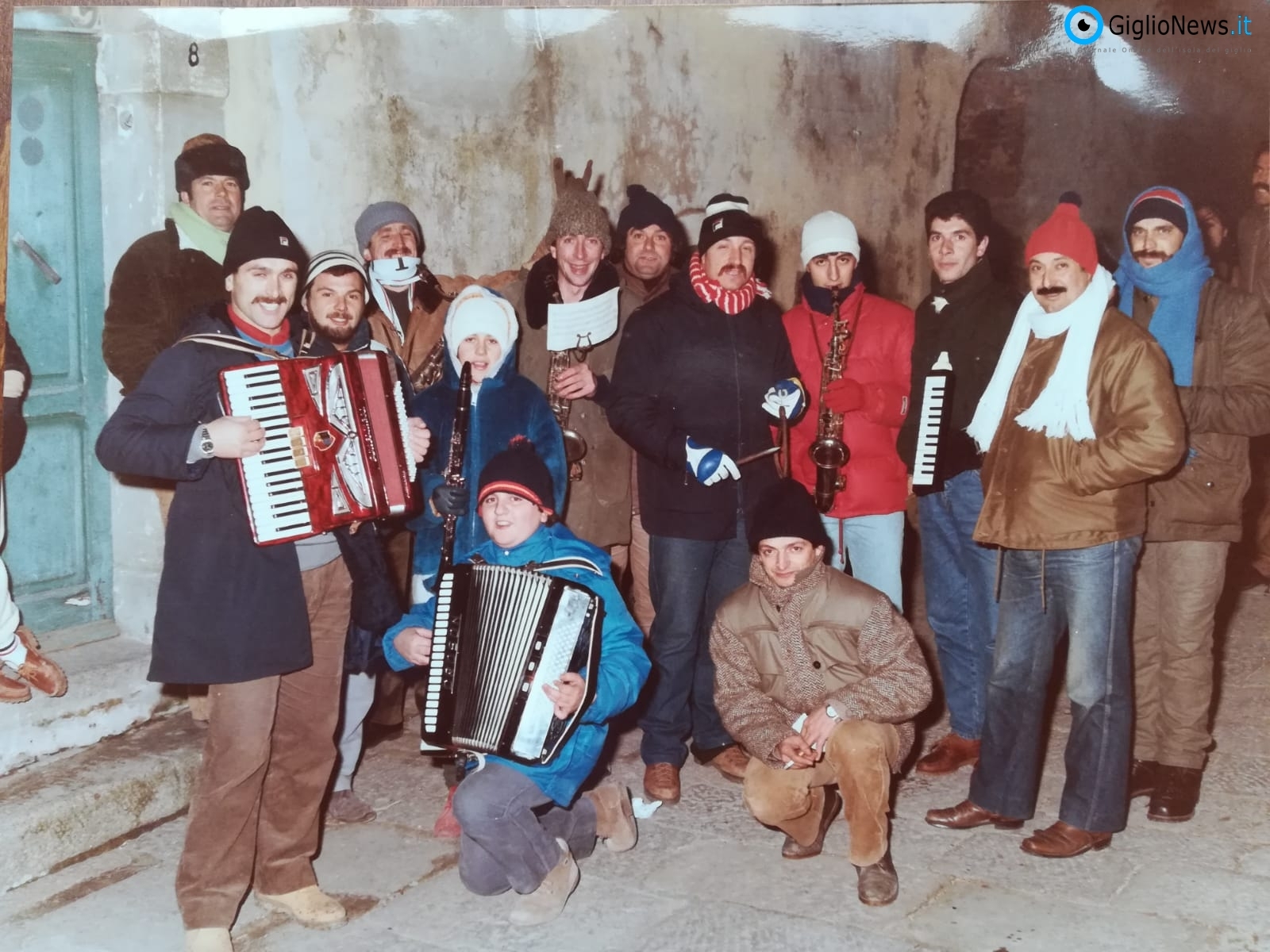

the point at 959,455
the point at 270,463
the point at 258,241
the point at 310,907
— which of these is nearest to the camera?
the point at 270,463

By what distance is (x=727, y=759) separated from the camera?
4555mm

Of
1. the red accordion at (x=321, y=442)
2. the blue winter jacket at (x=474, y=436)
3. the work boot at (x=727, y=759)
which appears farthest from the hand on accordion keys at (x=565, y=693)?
the work boot at (x=727, y=759)

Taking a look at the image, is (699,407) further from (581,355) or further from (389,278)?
(389,278)

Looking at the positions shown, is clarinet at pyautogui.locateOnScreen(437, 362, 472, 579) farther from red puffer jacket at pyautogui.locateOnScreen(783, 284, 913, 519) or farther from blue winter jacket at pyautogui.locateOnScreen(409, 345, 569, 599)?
red puffer jacket at pyautogui.locateOnScreen(783, 284, 913, 519)

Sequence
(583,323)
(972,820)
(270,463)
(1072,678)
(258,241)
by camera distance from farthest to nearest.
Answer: (583,323), (972,820), (1072,678), (258,241), (270,463)

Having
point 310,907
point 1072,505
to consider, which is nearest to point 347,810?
point 310,907

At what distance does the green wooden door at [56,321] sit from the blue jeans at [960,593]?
9.02ft

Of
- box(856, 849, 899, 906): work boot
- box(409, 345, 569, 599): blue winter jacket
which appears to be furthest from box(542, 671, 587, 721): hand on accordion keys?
box(856, 849, 899, 906): work boot

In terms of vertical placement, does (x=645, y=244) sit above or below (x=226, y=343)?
above

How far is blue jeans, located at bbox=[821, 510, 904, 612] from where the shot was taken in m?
4.45

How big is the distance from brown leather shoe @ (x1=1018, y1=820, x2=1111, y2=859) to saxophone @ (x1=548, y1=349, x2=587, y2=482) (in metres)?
1.91

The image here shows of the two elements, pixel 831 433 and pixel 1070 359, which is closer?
pixel 1070 359

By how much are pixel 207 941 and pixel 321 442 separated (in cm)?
130

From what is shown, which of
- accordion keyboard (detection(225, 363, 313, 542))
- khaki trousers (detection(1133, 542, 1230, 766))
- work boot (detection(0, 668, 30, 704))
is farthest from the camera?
khaki trousers (detection(1133, 542, 1230, 766))
